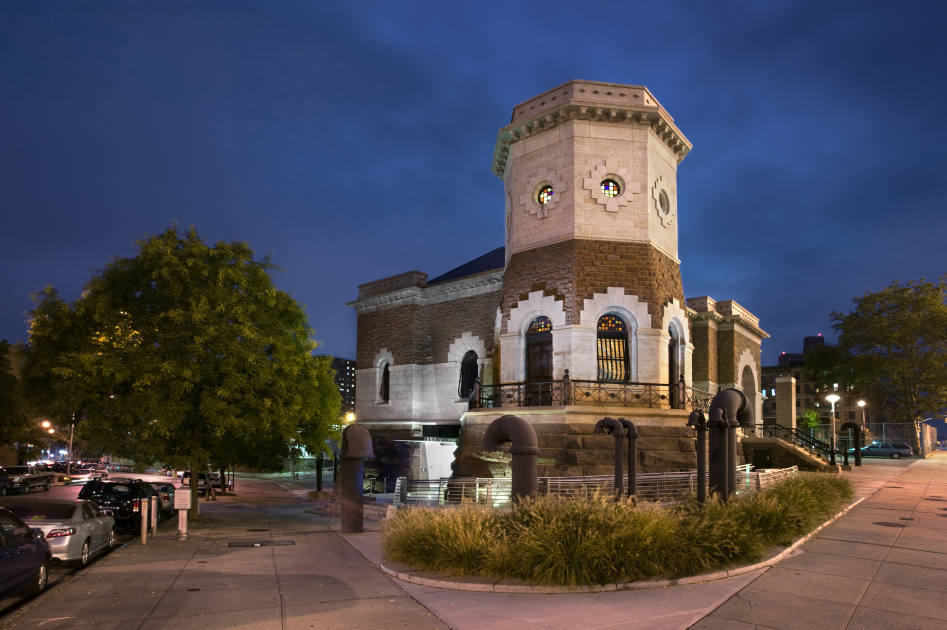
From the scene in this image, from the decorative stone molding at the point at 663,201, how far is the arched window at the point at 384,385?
14.1 m

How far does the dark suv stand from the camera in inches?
695

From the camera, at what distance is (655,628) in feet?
23.8

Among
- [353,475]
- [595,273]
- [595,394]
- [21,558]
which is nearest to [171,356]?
[353,475]

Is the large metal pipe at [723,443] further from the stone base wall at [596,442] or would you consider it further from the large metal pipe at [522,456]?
the stone base wall at [596,442]

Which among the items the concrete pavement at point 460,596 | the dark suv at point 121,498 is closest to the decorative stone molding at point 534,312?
the concrete pavement at point 460,596

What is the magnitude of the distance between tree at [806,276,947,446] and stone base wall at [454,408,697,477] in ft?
130

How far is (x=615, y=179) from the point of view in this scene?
21828 millimetres

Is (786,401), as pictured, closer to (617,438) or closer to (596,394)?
(596,394)

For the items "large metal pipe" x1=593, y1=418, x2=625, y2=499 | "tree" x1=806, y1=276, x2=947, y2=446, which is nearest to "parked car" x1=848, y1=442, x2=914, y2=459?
"tree" x1=806, y1=276, x2=947, y2=446

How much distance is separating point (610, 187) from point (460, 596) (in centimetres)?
1588

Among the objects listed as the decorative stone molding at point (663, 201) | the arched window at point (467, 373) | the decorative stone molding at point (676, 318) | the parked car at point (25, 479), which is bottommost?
the parked car at point (25, 479)

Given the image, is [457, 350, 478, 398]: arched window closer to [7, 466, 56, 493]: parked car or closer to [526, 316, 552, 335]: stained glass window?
[526, 316, 552, 335]: stained glass window

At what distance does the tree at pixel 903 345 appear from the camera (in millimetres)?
49000

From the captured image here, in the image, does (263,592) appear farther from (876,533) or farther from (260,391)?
(876,533)
